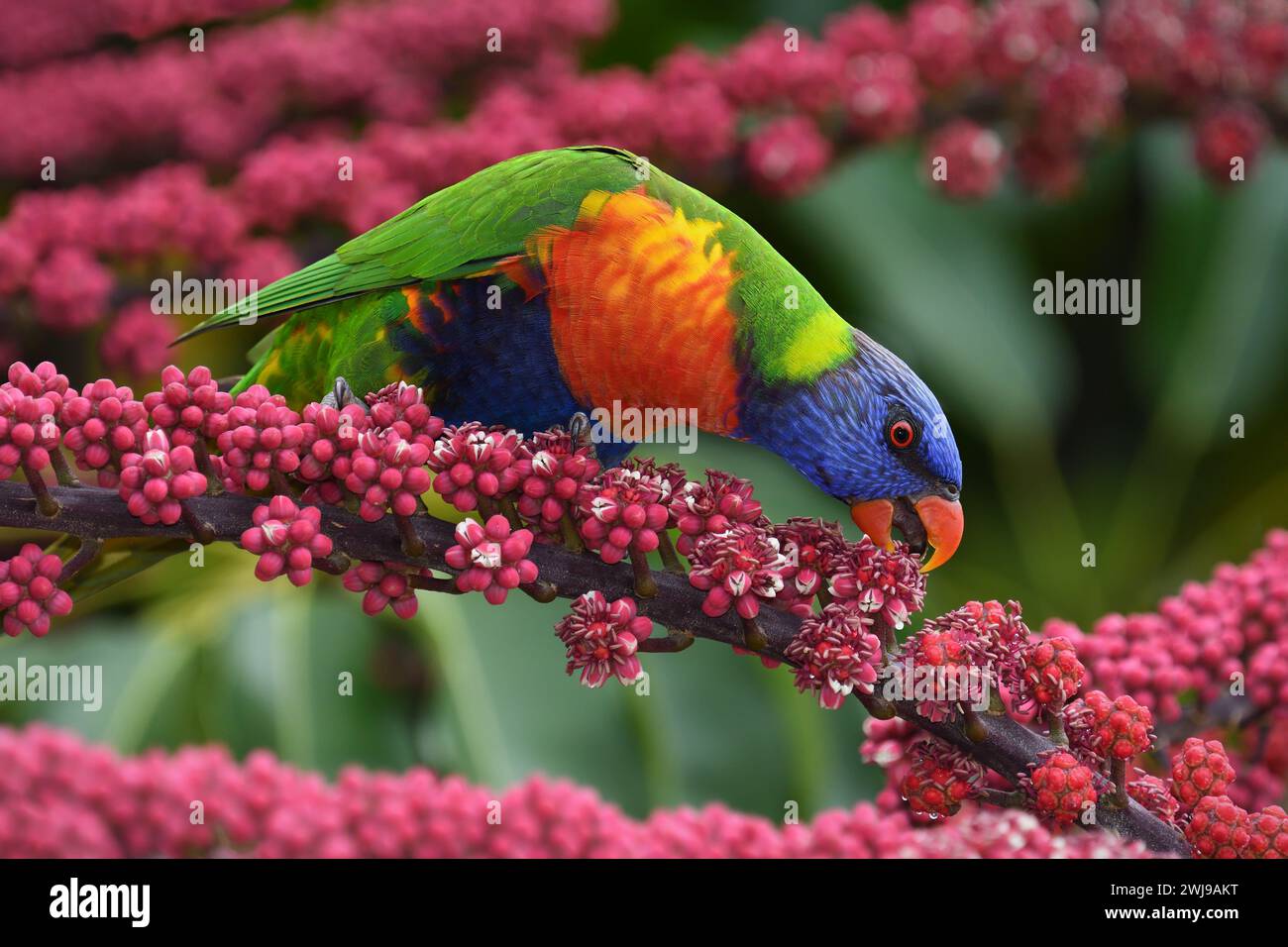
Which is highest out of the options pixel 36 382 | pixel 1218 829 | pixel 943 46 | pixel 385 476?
pixel 943 46

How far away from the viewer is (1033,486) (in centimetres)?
305

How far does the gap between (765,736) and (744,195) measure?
3.81 feet

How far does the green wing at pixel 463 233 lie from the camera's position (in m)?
1.66

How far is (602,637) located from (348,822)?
0.38 meters

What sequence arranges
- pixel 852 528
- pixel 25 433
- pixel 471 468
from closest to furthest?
1. pixel 25 433
2. pixel 471 468
3. pixel 852 528

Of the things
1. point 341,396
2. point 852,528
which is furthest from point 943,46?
point 341,396

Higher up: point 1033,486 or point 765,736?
point 1033,486

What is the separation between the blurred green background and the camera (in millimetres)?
2074

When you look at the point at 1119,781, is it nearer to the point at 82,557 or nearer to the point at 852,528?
the point at 82,557

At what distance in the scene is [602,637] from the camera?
116 centimetres

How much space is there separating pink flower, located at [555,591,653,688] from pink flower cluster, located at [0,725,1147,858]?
0.64ft

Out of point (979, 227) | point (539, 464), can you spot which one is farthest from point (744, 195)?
point (539, 464)
